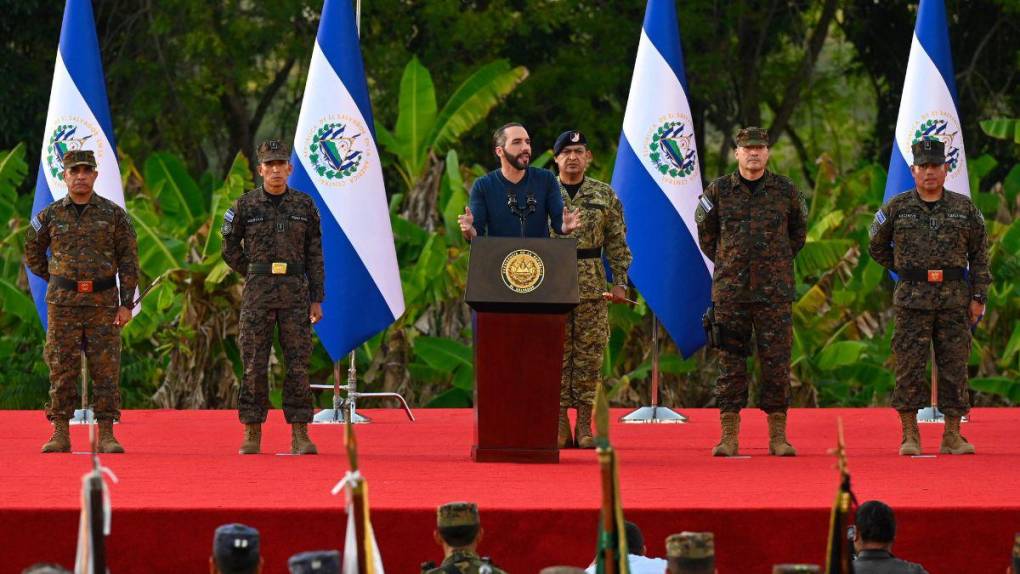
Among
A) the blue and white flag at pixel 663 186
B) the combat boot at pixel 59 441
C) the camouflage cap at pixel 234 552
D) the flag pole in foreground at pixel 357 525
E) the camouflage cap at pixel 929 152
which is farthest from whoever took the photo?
the blue and white flag at pixel 663 186

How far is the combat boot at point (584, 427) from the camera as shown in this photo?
363 inches

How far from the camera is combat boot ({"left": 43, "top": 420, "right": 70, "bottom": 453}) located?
894cm

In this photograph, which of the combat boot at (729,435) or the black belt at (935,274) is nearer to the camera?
the combat boot at (729,435)

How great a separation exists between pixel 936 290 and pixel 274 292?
339cm

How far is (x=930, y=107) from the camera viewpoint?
11.7m

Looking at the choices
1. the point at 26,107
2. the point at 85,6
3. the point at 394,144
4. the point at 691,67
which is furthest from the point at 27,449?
the point at 691,67

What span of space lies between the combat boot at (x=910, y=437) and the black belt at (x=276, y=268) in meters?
3.20

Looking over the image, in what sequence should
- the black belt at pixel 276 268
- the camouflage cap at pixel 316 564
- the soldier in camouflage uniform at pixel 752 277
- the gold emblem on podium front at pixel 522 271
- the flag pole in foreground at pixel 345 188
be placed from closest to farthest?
the camouflage cap at pixel 316 564
the gold emblem on podium front at pixel 522 271
the soldier in camouflage uniform at pixel 752 277
the black belt at pixel 276 268
the flag pole in foreground at pixel 345 188

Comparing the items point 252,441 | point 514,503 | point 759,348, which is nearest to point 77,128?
point 252,441

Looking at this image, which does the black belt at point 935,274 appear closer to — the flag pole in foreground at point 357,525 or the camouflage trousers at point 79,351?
the camouflage trousers at point 79,351

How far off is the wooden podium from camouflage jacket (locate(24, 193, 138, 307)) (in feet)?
6.95

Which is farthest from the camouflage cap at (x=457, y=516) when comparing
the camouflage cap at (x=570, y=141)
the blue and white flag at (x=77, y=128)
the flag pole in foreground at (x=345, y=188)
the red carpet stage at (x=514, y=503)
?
the blue and white flag at (x=77, y=128)

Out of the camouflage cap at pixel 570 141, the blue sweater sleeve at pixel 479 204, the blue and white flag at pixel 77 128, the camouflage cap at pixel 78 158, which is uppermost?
the blue and white flag at pixel 77 128

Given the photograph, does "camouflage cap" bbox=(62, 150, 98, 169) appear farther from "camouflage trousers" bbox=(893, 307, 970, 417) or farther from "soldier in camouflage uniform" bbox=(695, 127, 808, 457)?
"camouflage trousers" bbox=(893, 307, 970, 417)
